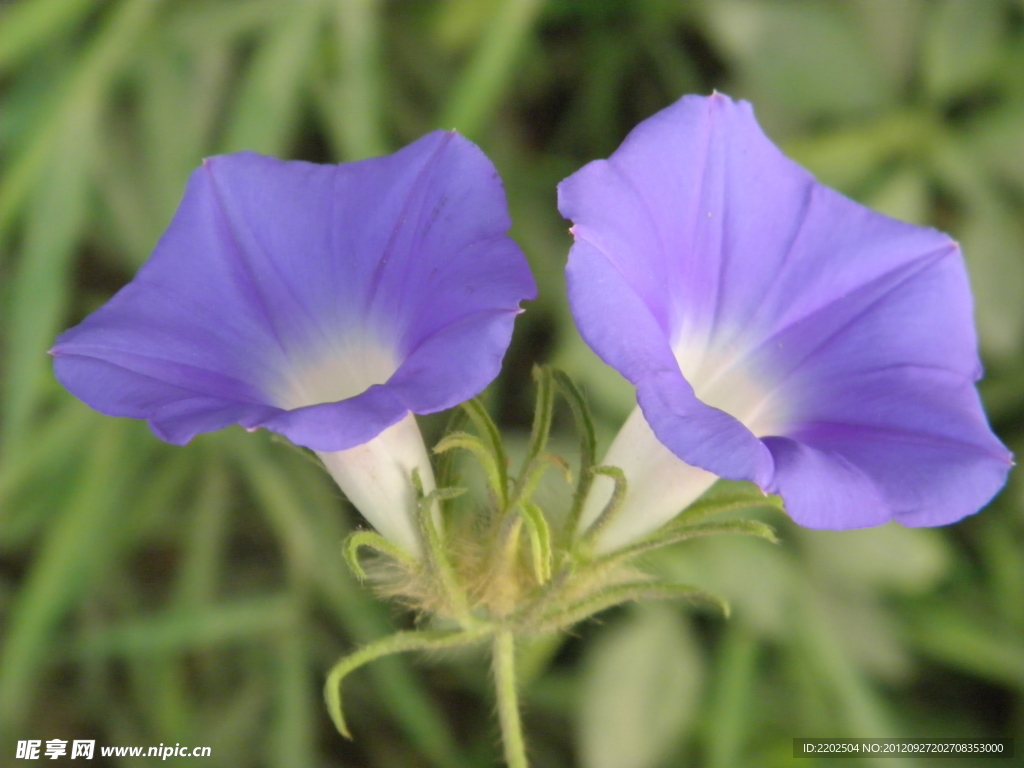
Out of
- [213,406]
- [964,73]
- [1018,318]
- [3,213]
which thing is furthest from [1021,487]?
[3,213]

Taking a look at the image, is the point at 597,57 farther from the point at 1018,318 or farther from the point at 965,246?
the point at 1018,318

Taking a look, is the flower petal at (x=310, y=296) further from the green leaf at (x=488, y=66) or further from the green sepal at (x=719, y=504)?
the green leaf at (x=488, y=66)

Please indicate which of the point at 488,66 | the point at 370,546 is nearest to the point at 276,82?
the point at 488,66

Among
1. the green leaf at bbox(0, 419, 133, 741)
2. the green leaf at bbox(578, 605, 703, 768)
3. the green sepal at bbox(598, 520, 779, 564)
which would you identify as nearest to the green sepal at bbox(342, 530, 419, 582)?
the green sepal at bbox(598, 520, 779, 564)

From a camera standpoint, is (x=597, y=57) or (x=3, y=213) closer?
(x=3, y=213)

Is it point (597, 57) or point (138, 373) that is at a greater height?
point (597, 57)

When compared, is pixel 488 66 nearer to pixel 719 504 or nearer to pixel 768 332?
pixel 768 332
